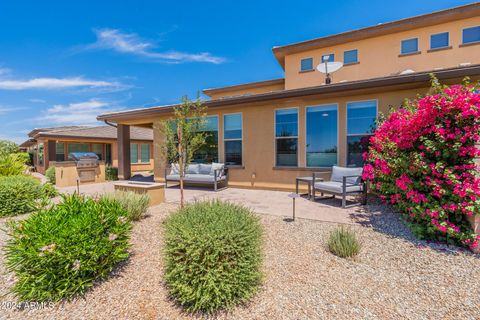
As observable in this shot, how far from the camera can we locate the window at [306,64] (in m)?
12.8

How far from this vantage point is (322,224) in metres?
4.36

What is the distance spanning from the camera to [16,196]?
5.62m

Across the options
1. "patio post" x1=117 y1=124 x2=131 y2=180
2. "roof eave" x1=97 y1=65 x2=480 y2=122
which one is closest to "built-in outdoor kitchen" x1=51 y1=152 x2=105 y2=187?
"patio post" x1=117 y1=124 x2=131 y2=180

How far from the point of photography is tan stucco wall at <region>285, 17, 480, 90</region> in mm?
10109

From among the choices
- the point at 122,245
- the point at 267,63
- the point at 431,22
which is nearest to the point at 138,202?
the point at 122,245

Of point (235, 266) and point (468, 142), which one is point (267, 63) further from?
point (235, 266)

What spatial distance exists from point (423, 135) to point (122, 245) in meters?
5.33

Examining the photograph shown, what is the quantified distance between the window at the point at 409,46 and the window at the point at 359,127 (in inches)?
283

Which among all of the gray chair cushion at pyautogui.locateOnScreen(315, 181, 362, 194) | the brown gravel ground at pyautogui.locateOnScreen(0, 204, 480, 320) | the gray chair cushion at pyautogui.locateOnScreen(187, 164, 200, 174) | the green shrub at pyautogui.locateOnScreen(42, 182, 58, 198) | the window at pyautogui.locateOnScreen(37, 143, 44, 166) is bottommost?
the brown gravel ground at pyautogui.locateOnScreen(0, 204, 480, 320)

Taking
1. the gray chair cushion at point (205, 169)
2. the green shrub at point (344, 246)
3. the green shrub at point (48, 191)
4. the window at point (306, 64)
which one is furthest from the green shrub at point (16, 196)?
the window at point (306, 64)

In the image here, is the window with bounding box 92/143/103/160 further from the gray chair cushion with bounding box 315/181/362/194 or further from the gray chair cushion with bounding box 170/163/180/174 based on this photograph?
the gray chair cushion with bounding box 315/181/362/194

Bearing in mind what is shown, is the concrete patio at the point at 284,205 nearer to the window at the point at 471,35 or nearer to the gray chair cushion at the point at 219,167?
the gray chair cushion at the point at 219,167

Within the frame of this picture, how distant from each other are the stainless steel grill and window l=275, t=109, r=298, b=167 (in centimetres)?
943

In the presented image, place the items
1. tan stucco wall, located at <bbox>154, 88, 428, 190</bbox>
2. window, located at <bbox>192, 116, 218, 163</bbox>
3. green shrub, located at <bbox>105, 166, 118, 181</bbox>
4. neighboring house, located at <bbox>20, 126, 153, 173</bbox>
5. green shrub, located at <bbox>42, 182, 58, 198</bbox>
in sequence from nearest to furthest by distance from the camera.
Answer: green shrub, located at <bbox>42, 182, 58, 198</bbox>, tan stucco wall, located at <bbox>154, 88, 428, 190</bbox>, window, located at <bbox>192, 116, 218, 163</bbox>, green shrub, located at <bbox>105, 166, 118, 181</bbox>, neighboring house, located at <bbox>20, 126, 153, 173</bbox>
